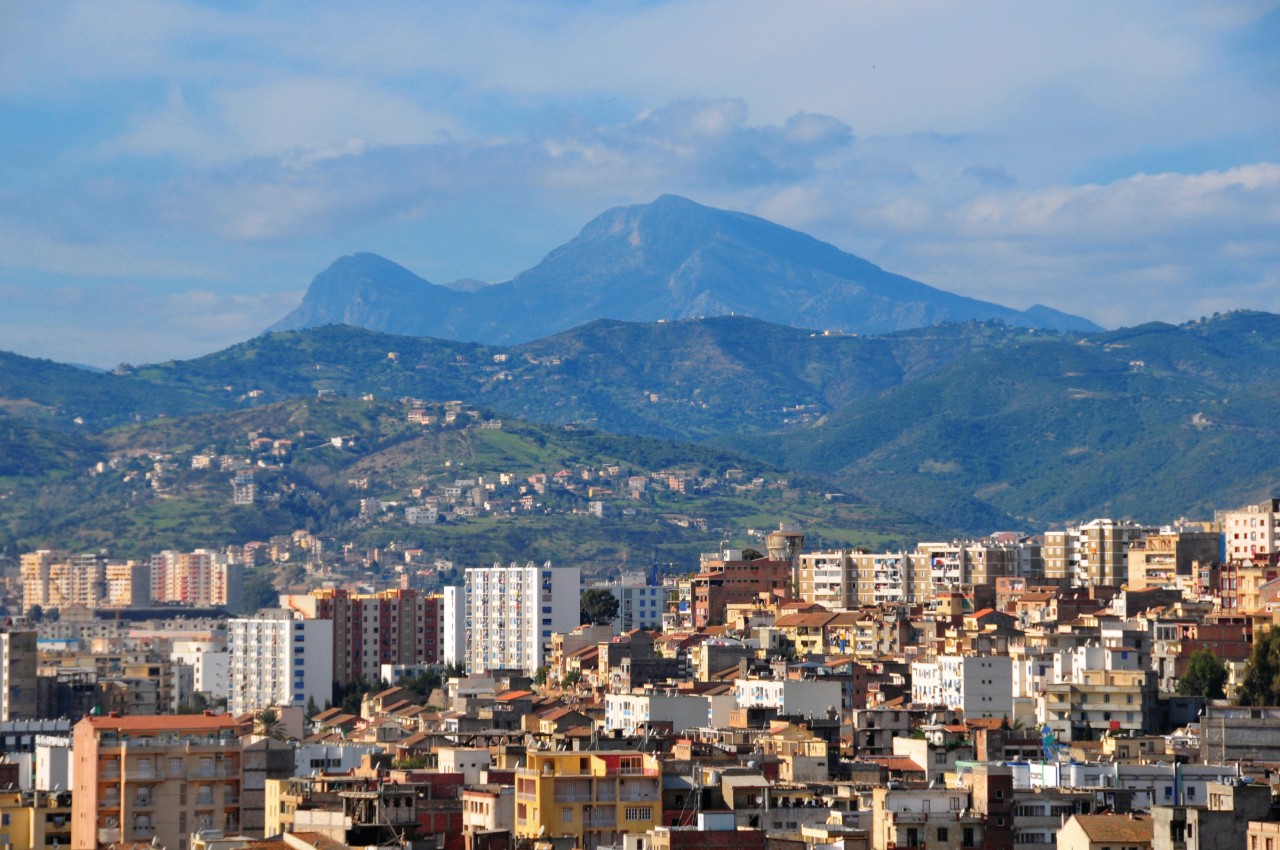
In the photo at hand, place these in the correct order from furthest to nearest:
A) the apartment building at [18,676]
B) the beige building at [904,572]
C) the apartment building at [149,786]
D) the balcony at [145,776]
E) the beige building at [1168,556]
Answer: the beige building at [904,572] < the beige building at [1168,556] < the apartment building at [18,676] < the balcony at [145,776] < the apartment building at [149,786]

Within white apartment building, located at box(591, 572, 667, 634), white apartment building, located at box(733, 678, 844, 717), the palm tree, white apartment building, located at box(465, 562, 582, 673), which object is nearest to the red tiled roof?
the palm tree

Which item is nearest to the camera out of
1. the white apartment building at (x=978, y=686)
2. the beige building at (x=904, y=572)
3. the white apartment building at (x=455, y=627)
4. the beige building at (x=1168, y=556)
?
the white apartment building at (x=978, y=686)

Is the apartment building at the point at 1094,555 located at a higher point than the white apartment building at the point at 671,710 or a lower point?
higher

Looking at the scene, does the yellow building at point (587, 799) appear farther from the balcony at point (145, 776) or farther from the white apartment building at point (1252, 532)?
the white apartment building at point (1252, 532)

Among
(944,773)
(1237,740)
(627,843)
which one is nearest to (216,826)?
(627,843)

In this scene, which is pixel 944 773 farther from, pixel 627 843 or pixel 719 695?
pixel 719 695

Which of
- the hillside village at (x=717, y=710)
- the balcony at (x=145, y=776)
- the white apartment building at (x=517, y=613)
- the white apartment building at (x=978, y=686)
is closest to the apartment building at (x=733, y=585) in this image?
the hillside village at (x=717, y=710)
